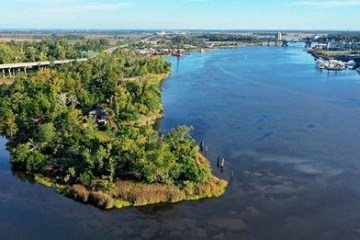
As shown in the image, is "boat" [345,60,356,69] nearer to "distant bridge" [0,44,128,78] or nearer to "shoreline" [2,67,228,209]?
"distant bridge" [0,44,128,78]

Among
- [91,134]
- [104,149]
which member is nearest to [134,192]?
[104,149]

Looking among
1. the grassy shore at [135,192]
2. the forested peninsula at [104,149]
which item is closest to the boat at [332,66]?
the forested peninsula at [104,149]

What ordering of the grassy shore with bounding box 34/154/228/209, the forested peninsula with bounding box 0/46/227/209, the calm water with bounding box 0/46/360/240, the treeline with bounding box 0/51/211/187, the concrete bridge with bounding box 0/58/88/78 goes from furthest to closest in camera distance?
the concrete bridge with bounding box 0/58/88/78, the treeline with bounding box 0/51/211/187, the forested peninsula with bounding box 0/46/227/209, the grassy shore with bounding box 34/154/228/209, the calm water with bounding box 0/46/360/240

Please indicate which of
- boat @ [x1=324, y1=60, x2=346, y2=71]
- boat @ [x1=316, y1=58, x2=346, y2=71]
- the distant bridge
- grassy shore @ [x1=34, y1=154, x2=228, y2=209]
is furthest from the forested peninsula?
boat @ [x1=316, y1=58, x2=346, y2=71]

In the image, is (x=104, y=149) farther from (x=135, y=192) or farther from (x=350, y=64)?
(x=350, y=64)

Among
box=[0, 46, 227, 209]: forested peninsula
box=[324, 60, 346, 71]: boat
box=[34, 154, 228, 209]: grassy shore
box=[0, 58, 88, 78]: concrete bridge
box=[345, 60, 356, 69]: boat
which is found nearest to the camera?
box=[34, 154, 228, 209]: grassy shore

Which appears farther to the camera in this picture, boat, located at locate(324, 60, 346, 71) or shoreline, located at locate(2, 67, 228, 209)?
boat, located at locate(324, 60, 346, 71)

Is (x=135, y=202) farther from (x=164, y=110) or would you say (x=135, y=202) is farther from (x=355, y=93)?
(x=355, y=93)

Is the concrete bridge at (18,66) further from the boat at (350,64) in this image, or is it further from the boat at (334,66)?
the boat at (350,64)
